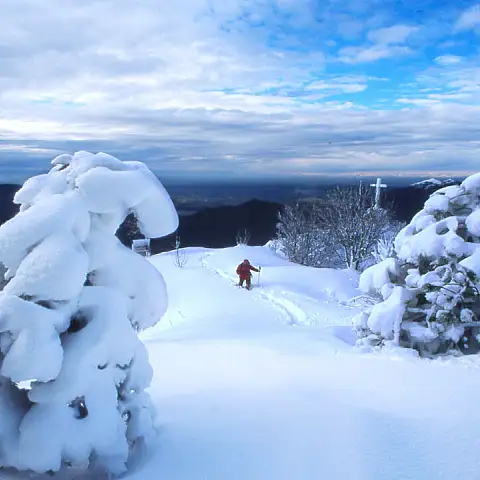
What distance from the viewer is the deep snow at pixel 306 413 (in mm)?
3371

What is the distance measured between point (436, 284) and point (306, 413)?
479 cm

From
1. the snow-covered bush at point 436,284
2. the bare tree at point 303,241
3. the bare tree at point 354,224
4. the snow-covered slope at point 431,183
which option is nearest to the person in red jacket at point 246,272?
the snow-covered bush at point 436,284

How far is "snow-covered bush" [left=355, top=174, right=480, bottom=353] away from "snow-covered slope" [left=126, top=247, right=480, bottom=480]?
74 cm

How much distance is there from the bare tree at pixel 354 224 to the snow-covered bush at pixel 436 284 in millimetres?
18563

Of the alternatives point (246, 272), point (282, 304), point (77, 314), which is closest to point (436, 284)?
point (77, 314)

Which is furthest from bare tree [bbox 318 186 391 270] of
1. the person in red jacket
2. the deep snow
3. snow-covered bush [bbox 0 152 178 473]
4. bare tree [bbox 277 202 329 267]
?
snow-covered bush [bbox 0 152 178 473]

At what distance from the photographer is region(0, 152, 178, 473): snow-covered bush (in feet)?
9.62

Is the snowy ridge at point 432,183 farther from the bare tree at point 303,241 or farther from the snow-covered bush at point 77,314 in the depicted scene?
the snow-covered bush at point 77,314

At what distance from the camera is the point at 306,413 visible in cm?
413

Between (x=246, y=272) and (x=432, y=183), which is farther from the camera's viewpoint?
(x=432, y=183)

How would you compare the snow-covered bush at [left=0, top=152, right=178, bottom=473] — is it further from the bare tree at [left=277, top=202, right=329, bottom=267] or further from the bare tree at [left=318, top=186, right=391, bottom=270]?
the bare tree at [left=277, top=202, right=329, bottom=267]

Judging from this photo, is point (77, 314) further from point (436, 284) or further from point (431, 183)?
point (431, 183)

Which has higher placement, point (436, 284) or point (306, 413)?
point (436, 284)

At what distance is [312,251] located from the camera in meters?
29.0
